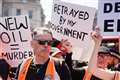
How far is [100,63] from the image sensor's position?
4.62 meters

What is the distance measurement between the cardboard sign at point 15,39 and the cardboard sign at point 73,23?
1.37ft

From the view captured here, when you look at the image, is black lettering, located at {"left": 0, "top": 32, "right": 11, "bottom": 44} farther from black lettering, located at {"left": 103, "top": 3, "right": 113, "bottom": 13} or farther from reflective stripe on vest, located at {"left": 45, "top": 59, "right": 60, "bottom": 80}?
reflective stripe on vest, located at {"left": 45, "top": 59, "right": 60, "bottom": 80}

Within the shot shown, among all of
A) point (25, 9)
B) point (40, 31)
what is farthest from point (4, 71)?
point (25, 9)

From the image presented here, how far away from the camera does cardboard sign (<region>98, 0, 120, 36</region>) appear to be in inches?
247

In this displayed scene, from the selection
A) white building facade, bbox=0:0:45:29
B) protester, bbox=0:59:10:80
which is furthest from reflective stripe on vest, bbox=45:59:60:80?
white building facade, bbox=0:0:45:29

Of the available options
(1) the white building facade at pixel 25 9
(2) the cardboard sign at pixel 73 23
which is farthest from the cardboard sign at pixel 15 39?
(1) the white building facade at pixel 25 9

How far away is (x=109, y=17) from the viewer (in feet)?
21.1

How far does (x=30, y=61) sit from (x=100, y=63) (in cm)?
92

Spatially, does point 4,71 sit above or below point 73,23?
below

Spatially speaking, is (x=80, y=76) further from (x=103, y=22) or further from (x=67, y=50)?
(x=103, y=22)

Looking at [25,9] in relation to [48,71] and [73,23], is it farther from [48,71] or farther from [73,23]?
[48,71]

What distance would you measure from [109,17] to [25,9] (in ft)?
260

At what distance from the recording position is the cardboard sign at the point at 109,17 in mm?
6281

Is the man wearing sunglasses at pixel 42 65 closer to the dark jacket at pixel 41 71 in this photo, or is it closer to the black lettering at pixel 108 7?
the dark jacket at pixel 41 71
